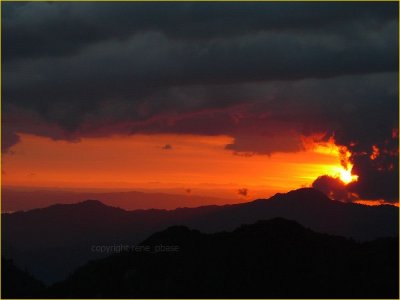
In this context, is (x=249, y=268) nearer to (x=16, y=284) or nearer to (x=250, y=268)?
(x=250, y=268)

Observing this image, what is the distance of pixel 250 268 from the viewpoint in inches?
4783

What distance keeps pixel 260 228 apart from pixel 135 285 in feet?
103

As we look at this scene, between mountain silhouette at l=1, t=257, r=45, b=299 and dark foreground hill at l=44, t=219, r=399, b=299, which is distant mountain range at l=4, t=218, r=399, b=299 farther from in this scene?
mountain silhouette at l=1, t=257, r=45, b=299

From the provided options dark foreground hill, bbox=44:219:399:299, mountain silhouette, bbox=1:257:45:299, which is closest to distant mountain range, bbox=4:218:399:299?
dark foreground hill, bbox=44:219:399:299

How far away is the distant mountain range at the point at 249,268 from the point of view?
114 meters

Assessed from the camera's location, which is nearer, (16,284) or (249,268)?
(249,268)

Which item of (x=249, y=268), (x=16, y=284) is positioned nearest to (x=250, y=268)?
(x=249, y=268)

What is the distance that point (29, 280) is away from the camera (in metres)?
162

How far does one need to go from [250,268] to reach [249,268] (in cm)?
20

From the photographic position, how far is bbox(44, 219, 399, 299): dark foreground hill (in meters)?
114

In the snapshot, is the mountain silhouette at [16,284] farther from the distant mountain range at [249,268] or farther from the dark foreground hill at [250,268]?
the dark foreground hill at [250,268]

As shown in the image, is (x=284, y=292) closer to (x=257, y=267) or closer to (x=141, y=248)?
(x=257, y=267)

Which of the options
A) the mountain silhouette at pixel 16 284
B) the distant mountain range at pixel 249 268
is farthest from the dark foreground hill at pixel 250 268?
the mountain silhouette at pixel 16 284

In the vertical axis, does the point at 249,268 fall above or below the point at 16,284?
above
